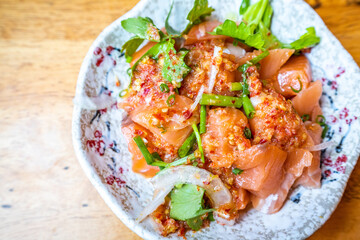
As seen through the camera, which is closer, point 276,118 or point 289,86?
point 276,118

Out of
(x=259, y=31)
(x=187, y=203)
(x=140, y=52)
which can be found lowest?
(x=187, y=203)

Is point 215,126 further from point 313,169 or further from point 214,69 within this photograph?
point 313,169

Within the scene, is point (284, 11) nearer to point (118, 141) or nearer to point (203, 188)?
point (203, 188)

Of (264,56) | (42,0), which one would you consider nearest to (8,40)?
(42,0)

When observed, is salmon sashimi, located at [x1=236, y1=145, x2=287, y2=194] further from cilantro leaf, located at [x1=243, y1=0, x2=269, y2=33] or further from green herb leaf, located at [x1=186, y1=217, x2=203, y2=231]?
cilantro leaf, located at [x1=243, y1=0, x2=269, y2=33]

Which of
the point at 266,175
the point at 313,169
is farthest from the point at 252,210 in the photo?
the point at 313,169

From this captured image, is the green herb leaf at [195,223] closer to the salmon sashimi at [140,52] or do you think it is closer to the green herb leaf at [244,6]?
the salmon sashimi at [140,52]

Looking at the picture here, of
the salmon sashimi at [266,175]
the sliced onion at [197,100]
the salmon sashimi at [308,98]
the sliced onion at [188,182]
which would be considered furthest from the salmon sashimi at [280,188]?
the sliced onion at [197,100]
